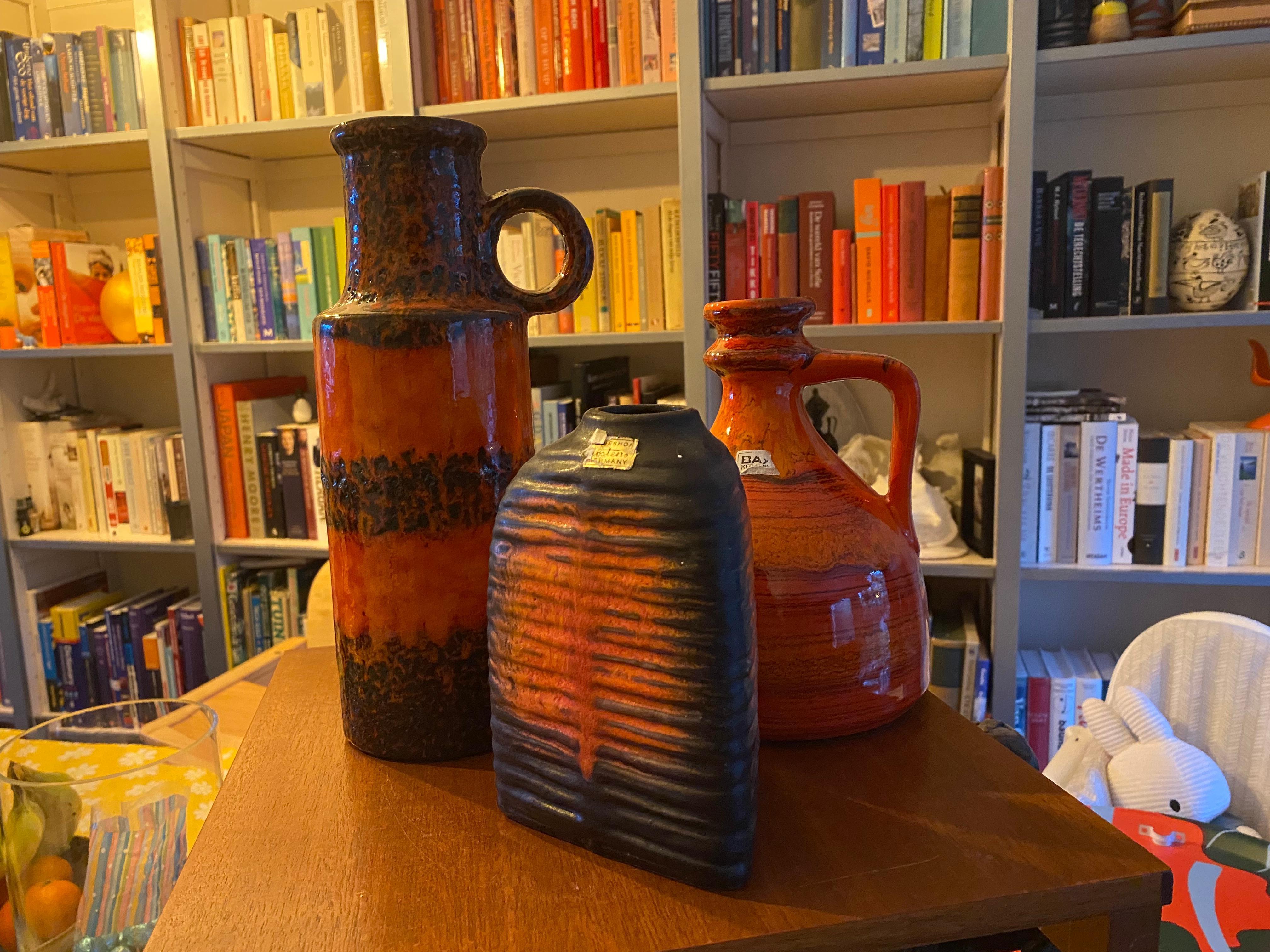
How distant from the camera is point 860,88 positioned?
1.53m

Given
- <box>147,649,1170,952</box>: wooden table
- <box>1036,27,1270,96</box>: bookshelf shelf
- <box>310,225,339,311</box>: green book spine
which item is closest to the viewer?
<box>147,649,1170,952</box>: wooden table

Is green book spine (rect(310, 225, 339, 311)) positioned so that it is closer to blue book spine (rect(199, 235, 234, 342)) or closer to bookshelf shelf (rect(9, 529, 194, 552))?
blue book spine (rect(199, 235, 234, 342))

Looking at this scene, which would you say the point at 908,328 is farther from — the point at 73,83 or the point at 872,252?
the point at 73,83

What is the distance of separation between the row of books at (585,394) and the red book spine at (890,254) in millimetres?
404

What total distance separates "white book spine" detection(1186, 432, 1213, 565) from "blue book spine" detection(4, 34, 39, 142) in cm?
240

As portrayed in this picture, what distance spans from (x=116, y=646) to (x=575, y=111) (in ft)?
5.43

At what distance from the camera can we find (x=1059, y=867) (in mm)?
373

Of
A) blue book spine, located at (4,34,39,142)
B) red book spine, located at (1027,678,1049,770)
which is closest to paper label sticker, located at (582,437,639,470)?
red book spine, located at (1027,678,1049,770)

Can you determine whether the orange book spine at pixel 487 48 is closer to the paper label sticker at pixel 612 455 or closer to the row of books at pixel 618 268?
the row of books at pixel 618 268

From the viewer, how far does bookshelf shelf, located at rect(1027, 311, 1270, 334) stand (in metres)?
1.42

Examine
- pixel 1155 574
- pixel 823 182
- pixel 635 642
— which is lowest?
pixel 1155 574

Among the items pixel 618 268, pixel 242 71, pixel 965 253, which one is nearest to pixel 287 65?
pixel 242 71

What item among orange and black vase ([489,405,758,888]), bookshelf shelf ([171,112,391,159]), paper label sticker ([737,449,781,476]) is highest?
bookshelf shelf ([171,112,391,159])

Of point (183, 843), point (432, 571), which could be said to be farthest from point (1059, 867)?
point (183, 843)
